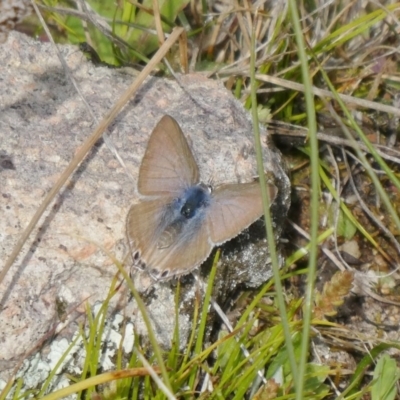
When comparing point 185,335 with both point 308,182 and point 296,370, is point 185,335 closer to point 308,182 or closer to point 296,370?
point 296,370

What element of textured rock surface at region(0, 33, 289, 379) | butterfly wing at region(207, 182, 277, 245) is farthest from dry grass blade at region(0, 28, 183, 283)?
butterfly wing at region(207, 182, 277, 245)

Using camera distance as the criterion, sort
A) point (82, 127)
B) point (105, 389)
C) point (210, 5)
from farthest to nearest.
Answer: point (210, 5), point (82, 127), point (105, 389)

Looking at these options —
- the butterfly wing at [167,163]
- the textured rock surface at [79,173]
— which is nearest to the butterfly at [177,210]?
the butterfly wing at [167,163]

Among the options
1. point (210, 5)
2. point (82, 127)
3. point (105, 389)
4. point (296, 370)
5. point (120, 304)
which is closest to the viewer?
point (296, 370)

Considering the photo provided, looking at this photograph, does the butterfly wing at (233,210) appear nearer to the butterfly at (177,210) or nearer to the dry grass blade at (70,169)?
the butterfly at (177,210)

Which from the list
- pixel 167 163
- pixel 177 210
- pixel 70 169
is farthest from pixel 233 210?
pixel 70 169

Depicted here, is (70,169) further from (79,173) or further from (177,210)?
(177,210)

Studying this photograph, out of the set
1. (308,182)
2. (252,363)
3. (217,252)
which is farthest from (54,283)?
(308,182)
